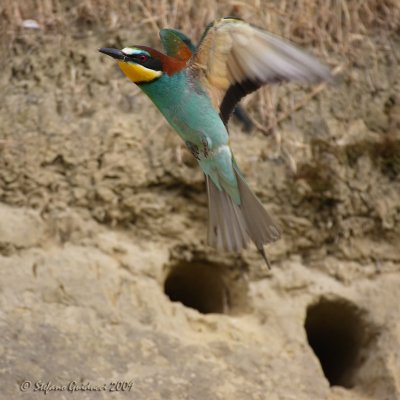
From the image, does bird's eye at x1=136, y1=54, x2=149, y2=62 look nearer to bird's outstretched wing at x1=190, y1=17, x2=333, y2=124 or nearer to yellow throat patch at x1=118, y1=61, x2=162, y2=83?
yellow throat patch at x1=118, y1=61, x2=162, y2=83

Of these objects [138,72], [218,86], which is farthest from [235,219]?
[138,72]

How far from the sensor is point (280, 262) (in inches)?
124

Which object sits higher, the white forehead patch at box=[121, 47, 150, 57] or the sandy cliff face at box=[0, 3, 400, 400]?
the white forehead patch at box=[121, 47, 150, 57]

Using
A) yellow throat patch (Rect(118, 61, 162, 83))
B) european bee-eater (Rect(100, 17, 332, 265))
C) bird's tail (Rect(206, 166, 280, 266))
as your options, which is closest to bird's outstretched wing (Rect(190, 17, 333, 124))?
european bee-eater (Rect(100, 17, 332, 265))

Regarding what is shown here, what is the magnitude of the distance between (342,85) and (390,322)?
3.17ft

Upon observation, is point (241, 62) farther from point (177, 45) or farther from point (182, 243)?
point (182, 243)

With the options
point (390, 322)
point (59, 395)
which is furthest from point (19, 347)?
point (390, 322)

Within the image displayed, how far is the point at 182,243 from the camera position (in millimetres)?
3123

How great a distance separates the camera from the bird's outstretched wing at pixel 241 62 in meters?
2.18

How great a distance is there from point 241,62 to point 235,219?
0.52 meters

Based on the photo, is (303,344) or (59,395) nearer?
(59,395)

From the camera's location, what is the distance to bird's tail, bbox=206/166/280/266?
258 centimetres

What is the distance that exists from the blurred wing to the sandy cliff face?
0.50m

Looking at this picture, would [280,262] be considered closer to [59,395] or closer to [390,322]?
[390,322]
